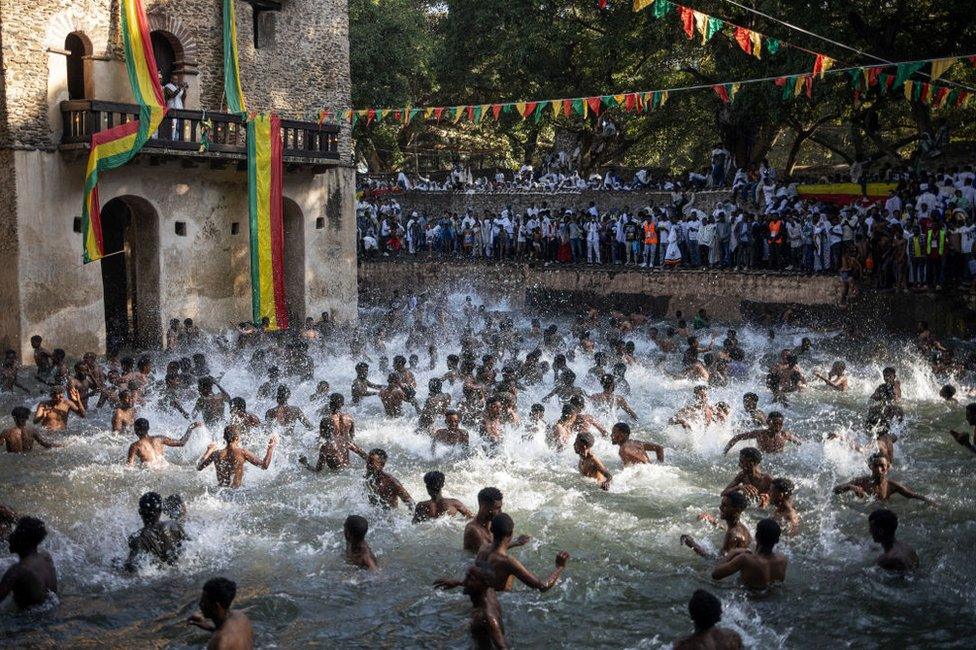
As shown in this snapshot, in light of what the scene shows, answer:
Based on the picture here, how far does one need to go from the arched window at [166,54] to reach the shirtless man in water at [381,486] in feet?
40.9

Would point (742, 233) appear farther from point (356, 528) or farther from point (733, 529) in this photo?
point (356, 528)

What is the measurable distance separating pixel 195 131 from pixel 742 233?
1170cm

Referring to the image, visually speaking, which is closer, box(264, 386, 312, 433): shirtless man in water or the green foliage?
box(264, 386, 312, 433): shirtless man in water

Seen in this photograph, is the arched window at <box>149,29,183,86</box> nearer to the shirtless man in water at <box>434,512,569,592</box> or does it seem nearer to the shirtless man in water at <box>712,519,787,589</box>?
the shirtless man in water at <box>434,512,569,592</box>

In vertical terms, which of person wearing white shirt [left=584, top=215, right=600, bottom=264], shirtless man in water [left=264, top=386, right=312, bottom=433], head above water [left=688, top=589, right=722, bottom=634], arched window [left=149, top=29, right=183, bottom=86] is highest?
arched window [left=149, top=29, right=183, bottom=86]

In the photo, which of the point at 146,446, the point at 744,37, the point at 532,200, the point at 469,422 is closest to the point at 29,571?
the point at 146,446

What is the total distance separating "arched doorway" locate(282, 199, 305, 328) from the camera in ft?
72.8

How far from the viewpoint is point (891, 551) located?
27.9 feet

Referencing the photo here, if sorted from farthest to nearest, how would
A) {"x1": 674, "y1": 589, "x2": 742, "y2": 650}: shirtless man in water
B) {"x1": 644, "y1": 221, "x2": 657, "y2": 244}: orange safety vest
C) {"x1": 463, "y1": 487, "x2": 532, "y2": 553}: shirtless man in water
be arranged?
{"x1": 644, "y1": 221, "x2": 657, "y2": 244}: orange safety vest
{"x1": 463, "y1": 487, "x2": 532, "y2": 553}: shirtless man in water
{"x1": 674, "y1": 589, "x2": 742, "y2": 650}: shirtless man in water

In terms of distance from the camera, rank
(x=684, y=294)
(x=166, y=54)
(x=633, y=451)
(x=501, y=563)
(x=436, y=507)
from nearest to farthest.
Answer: (x=501, y=563)
(x=436, y=507)
(x=633, y=451)
(x=166, y=54)
(x=684, y=294)

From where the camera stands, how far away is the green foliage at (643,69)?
22.8 m

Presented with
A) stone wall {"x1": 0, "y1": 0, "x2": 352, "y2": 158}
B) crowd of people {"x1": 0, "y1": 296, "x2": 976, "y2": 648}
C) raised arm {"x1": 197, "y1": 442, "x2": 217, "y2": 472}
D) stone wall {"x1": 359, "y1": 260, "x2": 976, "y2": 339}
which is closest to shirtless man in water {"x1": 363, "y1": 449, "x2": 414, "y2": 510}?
crowd of people {"x1": 0, "y1": 296, "x2": 976, "y2": 648}

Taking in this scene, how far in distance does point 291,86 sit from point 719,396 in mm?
11440

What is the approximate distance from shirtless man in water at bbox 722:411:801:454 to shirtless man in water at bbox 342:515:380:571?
15.3ft
